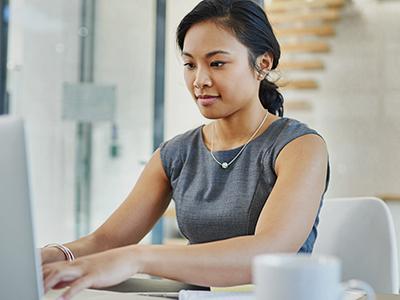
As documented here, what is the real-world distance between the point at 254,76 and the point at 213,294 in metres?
0.72

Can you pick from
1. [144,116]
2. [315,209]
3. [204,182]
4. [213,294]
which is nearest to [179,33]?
[204,182]

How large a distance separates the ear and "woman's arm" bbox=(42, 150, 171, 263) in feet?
1.17

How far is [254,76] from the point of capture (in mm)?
1736

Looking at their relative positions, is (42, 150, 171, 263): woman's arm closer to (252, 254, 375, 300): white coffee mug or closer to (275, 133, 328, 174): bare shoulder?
(275, 133, 328, 174): bare shoulder

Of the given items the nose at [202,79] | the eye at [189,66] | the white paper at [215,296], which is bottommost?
the white paper at [215,296]

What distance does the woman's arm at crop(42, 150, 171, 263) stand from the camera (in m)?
1.76

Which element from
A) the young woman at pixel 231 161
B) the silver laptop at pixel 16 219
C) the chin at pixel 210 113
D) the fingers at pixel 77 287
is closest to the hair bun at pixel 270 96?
the young woman at pixel 231 161

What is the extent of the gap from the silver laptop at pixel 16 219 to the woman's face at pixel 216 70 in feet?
2.84

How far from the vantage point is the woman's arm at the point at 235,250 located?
100 cm

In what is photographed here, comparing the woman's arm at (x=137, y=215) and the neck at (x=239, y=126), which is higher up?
the neck at (x=239, y=126)

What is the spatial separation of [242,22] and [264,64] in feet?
0.39

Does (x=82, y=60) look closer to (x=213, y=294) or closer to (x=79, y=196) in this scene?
(x=79, y=196)

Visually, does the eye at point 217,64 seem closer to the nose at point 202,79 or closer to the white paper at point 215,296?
the nose at point 202,79

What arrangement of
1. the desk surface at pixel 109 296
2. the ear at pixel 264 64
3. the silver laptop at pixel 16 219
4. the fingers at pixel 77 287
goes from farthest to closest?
→ the ear at pixel 264 64 → the desk surface at pixel 109 296 → the fingers at pixel 77 287 → the silver laptop at pixel 16 219
